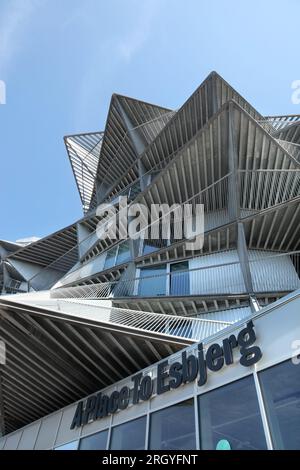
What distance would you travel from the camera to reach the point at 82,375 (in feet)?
33.4

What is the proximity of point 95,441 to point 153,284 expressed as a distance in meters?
8.49

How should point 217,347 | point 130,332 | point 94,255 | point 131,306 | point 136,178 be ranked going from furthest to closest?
1. point 136,178
2. point 94,255
3. point 131,306
4. point 130,332
5. point 217,347

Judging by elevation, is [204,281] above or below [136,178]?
below

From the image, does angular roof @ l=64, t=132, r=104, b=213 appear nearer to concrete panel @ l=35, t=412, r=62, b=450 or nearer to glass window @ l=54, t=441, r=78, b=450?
concrete panel @ l=35, t=412, r=62, b=450

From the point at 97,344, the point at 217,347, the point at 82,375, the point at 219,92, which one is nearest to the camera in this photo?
the point at 217,347

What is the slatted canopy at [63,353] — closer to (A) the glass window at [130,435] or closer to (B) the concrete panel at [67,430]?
(B) the concrete panel at [67,430]

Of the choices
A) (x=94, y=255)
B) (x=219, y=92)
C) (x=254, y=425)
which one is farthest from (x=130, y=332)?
(x=219, y=92)

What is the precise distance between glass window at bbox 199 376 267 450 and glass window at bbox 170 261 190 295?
28.8 ft

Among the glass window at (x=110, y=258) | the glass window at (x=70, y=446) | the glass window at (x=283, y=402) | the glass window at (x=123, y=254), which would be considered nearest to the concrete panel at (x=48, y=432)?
the glass window at (x=70, y=446)

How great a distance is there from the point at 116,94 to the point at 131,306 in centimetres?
1949

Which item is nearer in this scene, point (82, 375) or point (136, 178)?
point (82, 375)

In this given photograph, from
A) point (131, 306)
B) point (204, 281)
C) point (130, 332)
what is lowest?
point (130, 332)

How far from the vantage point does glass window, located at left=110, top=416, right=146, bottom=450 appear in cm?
723
